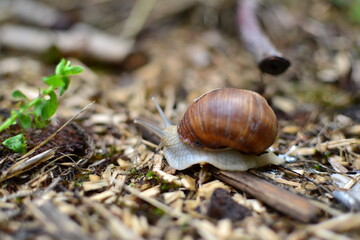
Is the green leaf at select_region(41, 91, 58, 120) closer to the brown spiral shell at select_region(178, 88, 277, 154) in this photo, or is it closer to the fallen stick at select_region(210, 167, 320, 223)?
the brown spiral shell at select_region(178, 88, 277, 154)

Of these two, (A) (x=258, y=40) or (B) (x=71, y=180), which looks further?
(A) (x=258, y=40)

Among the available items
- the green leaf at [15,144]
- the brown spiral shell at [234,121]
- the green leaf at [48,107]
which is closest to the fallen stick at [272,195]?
the brown spiral shell at [234,121]

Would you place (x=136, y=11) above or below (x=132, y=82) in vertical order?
above

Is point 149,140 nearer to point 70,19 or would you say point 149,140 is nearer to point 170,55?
point 170,55

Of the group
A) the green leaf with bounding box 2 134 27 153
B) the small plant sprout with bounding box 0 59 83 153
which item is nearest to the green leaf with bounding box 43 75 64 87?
the small plant sprout with bounding box 0 59 83 153

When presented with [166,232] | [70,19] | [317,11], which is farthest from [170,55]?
[166,232]

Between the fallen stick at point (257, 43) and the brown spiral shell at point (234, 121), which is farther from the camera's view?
the fallen stick at point (257, 43)

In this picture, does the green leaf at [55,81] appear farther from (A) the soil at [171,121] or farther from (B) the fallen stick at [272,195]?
(B) the fallen stick at [272,195]
